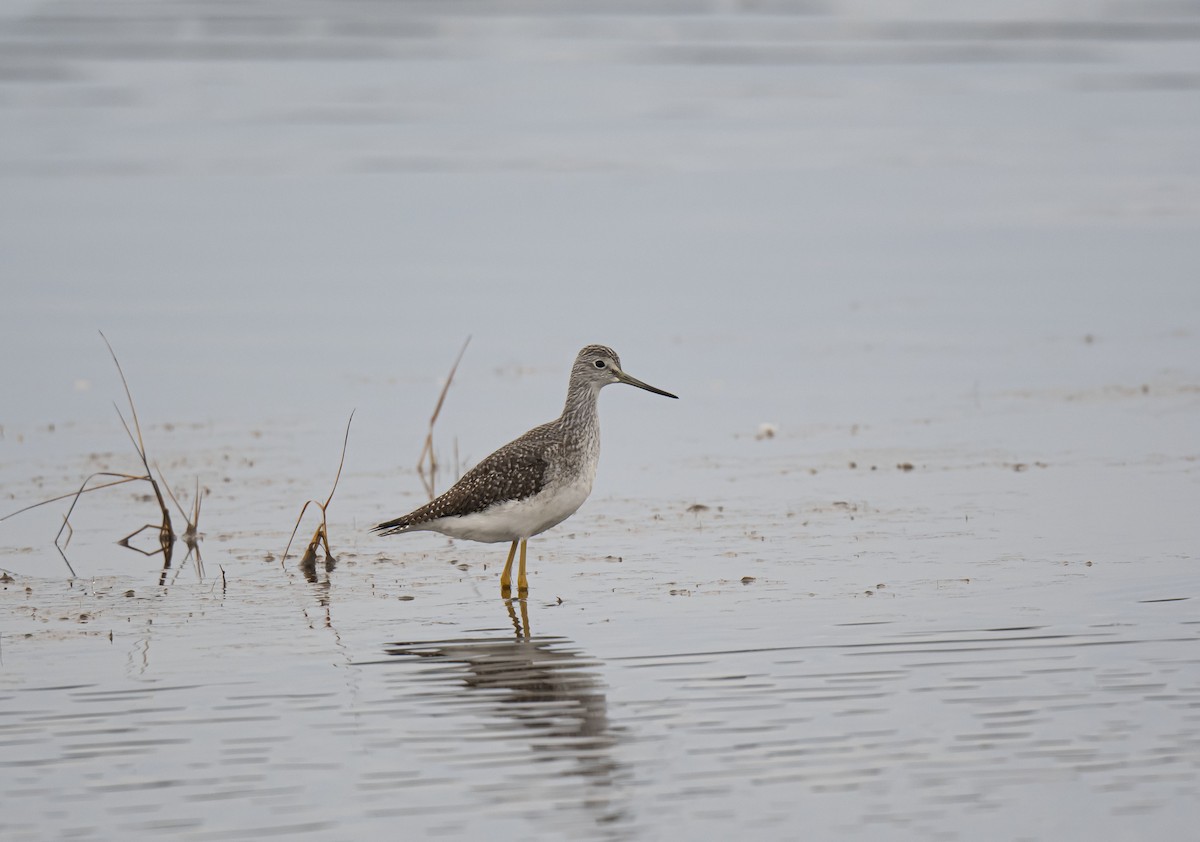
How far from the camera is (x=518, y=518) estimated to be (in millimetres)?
10273

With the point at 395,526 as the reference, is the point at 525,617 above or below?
below

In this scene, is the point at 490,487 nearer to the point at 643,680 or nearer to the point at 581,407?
the point at 581,407

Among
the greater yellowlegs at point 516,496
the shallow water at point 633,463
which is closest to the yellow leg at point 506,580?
the greater yellowlegs at point 516,496

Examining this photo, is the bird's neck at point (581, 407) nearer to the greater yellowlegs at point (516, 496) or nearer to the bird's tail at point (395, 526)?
the greater yellowlegs at point (516, 496)

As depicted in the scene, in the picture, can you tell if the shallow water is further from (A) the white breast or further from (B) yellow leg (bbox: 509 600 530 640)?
(A) the white breast

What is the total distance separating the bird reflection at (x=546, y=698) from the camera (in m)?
6.94

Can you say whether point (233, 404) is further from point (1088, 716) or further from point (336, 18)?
point (336, 18)

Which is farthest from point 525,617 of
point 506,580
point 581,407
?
point 581,407

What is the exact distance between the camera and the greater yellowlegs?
10289 millimetres

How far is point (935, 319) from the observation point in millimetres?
18609

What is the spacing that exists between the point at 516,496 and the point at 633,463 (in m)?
3.53

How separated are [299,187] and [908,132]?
11.3 meters

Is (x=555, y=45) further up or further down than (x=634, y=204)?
further up

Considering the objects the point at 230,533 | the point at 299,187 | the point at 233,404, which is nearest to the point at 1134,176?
the point at 299,187
